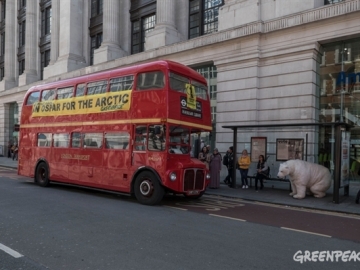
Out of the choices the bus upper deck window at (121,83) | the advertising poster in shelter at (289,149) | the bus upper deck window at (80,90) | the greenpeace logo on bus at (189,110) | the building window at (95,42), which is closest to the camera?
the greenpeace logo on bus at (189,110)

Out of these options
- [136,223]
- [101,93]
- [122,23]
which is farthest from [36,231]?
[122,23]

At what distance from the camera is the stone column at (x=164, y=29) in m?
20.2

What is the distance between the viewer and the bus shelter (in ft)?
33.6

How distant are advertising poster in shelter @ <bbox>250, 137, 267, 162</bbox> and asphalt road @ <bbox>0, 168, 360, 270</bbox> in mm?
3973

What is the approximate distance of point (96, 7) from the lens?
1100 inches

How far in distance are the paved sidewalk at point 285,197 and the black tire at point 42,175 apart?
643 centimetres

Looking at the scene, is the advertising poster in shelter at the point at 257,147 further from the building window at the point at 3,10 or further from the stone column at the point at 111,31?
the building window at the point at 3,10

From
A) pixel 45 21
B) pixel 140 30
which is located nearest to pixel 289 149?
pixel 140 30

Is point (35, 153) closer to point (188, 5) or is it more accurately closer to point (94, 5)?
point (188, 5)

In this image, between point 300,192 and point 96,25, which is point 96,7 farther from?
point 300,192

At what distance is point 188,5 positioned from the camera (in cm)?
2136

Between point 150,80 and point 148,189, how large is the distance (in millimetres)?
3245

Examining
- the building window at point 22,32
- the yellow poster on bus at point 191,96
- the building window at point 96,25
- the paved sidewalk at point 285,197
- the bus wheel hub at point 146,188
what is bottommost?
the paved sidewalk at point 285,197

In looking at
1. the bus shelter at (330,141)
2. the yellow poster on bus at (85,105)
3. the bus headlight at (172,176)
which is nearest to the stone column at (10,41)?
the yellow poster on bus at (85,105)
